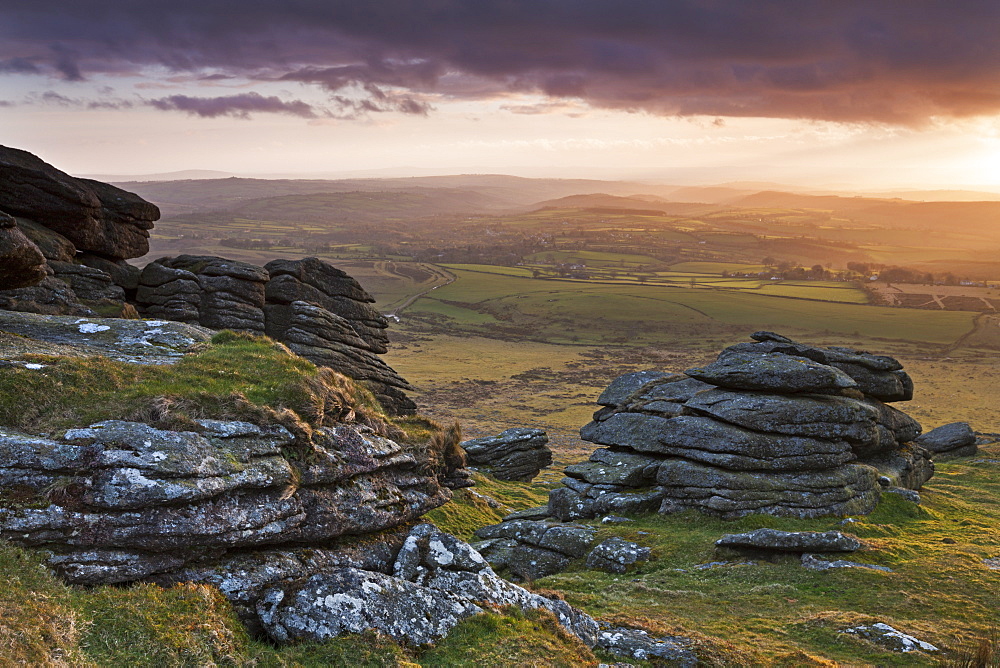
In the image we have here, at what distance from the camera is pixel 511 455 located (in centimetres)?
5253

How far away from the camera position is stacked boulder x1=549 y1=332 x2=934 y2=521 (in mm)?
31984

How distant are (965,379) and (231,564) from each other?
5495 inches

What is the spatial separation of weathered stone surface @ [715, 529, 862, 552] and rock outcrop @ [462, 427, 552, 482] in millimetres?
27094

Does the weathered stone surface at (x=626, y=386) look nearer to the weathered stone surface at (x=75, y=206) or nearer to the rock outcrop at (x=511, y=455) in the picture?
the rock outcrop at (x=511, y=455)

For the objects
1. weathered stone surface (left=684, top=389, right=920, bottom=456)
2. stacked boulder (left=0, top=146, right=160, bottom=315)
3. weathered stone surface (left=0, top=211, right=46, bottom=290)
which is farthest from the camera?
weathered stone surface (left=684, top=389, right=920, bottom=456)

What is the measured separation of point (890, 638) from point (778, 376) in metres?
17.3

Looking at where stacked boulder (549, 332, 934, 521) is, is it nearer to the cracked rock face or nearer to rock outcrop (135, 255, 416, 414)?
rock outcrop (135, 255, 416, 414)

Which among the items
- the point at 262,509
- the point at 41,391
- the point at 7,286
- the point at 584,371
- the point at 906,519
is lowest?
the point at 584,371

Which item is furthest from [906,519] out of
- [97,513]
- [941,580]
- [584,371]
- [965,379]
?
[965,379]

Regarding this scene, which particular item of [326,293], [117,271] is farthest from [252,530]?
[326,293]

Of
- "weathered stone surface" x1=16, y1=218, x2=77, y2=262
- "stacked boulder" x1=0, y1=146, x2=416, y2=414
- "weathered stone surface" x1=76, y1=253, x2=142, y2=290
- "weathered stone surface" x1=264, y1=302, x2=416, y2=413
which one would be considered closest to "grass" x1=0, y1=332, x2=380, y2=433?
"stacked boulder" x1=0, y1=146, x2=416, y2=414

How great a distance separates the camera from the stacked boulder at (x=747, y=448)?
3198cm

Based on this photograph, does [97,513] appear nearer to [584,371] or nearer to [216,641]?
[216,641]

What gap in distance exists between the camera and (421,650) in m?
14.9
